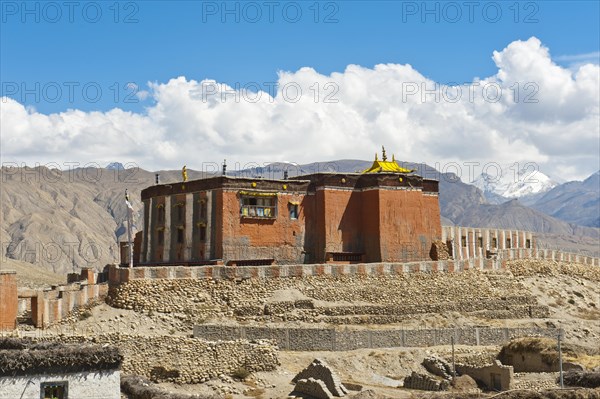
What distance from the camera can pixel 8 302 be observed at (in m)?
39.8

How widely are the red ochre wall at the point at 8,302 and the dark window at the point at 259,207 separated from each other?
46.7ft

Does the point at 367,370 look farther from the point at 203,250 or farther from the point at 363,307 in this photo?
the point at 203,250

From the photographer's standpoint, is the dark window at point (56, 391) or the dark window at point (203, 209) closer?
the dark window at point (56, 391)

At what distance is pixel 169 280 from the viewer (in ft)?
145

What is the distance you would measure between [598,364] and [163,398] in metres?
23.0

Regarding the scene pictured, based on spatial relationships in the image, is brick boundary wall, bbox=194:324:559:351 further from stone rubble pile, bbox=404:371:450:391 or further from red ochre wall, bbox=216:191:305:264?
red ochre wall, bbox=216:191:305:264

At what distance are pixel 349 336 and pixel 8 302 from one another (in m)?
16.5

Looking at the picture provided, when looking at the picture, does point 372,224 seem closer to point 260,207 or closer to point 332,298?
point 332,298

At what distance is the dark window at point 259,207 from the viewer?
49.8 meters

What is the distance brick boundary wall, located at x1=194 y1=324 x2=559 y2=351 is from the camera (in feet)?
134

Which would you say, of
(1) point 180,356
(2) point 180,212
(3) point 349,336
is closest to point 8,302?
(1) point 180,356

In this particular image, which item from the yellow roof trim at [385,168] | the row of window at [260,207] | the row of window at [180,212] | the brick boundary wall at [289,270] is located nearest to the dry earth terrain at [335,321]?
the brick boundary wall at [289,270]

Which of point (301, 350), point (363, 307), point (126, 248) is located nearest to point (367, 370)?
point (301, 350)

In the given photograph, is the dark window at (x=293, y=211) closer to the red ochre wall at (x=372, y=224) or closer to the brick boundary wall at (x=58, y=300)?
the red ochre wall at (x=372, y=224)
